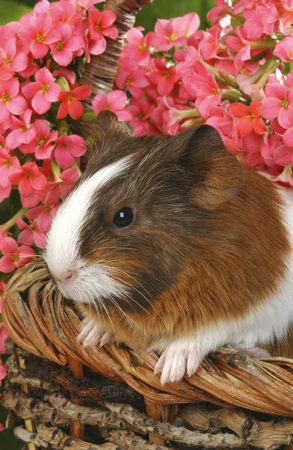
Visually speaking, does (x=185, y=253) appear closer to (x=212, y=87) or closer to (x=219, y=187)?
(x=219, y=187)

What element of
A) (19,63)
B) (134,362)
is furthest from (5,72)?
(134,362)

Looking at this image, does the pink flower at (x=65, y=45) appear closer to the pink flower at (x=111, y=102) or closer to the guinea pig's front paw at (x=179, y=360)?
the pink flower at (x=111, y=102)

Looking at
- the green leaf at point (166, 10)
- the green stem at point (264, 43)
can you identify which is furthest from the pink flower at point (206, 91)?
the green leaf at point (166, 10)

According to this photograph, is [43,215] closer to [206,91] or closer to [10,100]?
[10,100]

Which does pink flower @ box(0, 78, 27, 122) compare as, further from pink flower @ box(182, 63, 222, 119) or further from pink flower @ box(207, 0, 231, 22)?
pink flower @ box(207, 0, 231, 22)

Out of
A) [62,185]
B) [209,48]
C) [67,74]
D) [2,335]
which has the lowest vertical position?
[2,335]

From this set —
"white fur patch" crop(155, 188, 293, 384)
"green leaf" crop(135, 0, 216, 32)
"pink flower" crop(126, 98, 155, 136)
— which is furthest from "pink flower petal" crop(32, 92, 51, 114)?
"green leaf" crop(135, 0, 216, 32)
